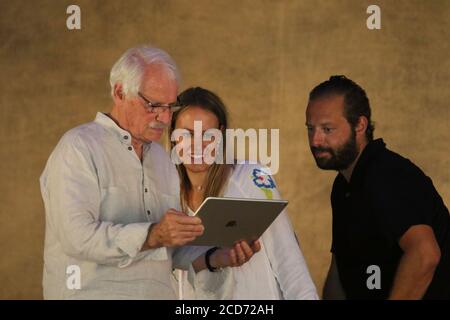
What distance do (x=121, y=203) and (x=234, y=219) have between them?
430 mm

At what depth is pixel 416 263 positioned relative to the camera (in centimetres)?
373

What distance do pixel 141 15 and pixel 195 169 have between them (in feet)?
4.22

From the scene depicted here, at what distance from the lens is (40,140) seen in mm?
5113

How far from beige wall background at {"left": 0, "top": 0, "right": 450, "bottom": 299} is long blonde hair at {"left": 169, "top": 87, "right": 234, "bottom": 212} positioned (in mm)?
972

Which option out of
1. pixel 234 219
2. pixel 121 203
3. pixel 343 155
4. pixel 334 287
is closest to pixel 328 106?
pixel 343 155

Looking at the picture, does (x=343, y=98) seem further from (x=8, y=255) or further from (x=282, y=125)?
(x=8, y=255)

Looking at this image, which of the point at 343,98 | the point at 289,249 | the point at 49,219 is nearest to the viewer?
the point at 49,219

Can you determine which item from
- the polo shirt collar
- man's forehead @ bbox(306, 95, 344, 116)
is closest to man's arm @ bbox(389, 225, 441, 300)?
the polo shirt collar

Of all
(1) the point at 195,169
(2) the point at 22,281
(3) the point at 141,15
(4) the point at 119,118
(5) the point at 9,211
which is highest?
(3) the point at 141,15

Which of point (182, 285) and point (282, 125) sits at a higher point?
point (282, 125)

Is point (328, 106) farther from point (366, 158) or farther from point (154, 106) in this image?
point (154, 106)

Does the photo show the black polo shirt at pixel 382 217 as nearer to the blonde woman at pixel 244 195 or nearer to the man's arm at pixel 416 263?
the man's arm at pixel 416 263

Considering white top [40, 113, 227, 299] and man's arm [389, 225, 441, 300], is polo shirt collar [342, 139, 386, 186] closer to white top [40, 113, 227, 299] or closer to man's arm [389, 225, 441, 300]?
man's arm [389, 225, 441, 300]

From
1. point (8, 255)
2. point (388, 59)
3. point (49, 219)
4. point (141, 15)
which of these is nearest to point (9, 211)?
point (8, 255)
